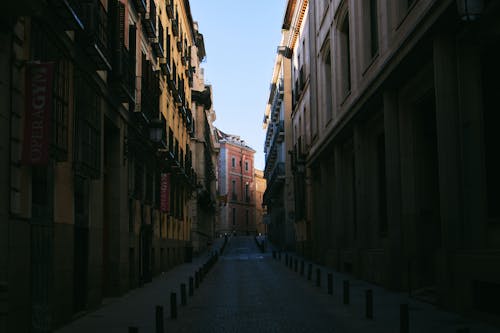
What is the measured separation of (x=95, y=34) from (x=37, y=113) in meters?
4.06

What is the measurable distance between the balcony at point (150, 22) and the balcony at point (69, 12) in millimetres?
11280

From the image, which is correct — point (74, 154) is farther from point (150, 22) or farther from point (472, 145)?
point (150, 22)

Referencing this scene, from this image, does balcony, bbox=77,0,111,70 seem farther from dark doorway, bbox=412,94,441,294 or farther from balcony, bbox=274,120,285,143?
balcony, bbox=274,120,285,143

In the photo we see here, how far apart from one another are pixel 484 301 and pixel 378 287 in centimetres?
856

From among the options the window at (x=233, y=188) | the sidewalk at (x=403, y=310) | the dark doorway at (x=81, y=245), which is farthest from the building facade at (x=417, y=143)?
the window at (x=233, y=188)

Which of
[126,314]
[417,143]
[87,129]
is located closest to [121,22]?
[87,129]

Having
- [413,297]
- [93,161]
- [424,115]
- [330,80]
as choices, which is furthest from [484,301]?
[330,80]

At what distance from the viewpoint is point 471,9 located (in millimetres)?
12195

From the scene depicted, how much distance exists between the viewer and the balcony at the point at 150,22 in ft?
80.1

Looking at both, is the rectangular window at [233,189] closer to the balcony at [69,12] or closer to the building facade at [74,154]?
the building facade at [74,154]

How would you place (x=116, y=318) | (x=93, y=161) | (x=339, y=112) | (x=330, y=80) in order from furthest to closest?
(x=330, y=80)
(x=339, y=112)
(x=93, y=161)
(x=116, y=318)

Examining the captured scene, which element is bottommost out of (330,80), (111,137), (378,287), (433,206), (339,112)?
(378,287)

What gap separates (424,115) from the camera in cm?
1956

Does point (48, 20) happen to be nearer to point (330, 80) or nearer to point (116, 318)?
point (116, 318)
